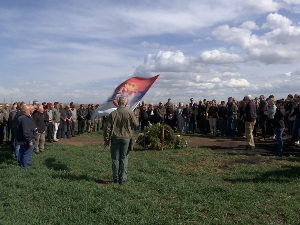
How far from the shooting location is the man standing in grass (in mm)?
7534

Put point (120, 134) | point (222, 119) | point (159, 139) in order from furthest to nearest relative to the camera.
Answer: point (222, 119) < point (159, 139) < point (120, 134)

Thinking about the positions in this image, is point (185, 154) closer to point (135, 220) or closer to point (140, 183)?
point (140, 183)

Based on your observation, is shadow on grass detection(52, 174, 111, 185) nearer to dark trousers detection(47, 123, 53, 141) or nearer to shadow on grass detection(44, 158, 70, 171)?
shadow on grass detection(44, 158, 70, 171)

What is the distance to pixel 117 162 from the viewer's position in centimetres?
763

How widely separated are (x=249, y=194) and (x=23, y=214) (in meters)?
4.43

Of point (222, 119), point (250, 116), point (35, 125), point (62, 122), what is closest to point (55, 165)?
point (35, 125)

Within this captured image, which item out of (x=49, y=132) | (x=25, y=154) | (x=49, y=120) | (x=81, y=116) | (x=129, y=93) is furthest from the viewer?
(x=81, y=116)

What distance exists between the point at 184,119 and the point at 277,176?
12.1 metres

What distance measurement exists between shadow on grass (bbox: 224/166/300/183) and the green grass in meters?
0.02

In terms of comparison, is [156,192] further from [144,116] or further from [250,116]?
[144,116]

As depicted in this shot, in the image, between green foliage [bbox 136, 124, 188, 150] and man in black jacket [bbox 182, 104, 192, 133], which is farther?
man in black jacket [bbox 182, 104, 192, 133]

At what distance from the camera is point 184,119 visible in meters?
20.2

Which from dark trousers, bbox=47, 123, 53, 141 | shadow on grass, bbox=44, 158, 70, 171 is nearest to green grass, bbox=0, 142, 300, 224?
shadow on grass, bbox=44, 158, 70, 171

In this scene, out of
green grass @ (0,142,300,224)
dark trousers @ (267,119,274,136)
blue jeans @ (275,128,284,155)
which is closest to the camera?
green grass @ (0,142,300,224)
